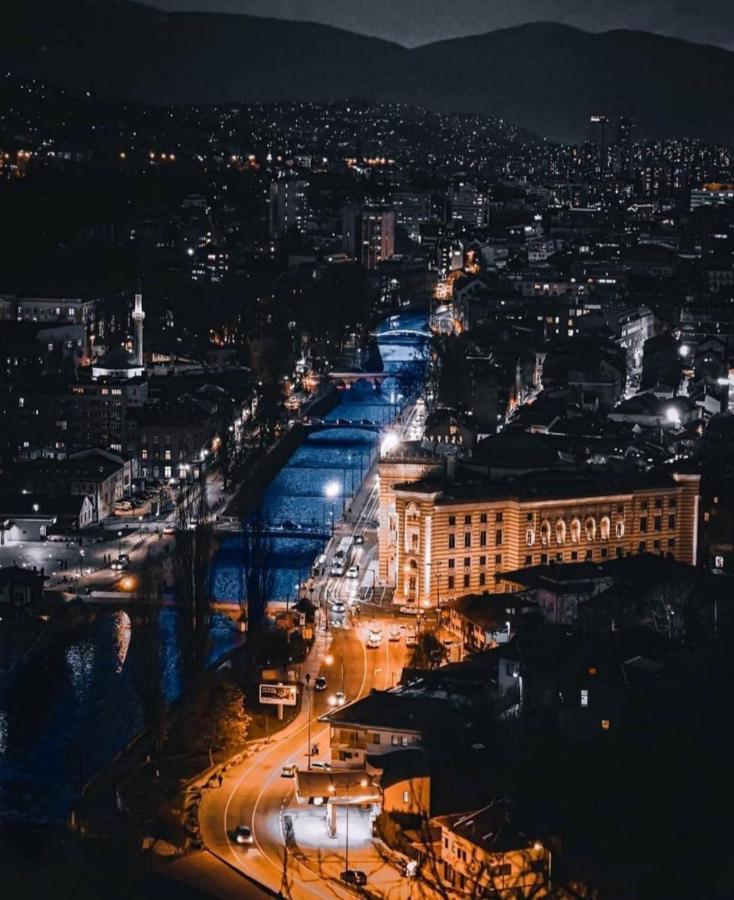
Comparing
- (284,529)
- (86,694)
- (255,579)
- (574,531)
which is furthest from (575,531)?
(86,694)

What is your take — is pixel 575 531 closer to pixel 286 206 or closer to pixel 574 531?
pixel 574 531

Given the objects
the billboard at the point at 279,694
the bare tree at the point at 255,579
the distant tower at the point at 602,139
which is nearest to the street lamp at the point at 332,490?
the bare tree at the point at 255,579

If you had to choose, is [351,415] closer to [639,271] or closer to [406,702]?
[639,271]

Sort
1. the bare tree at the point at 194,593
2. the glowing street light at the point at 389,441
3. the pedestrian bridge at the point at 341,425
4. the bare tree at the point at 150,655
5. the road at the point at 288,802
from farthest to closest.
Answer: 1. the pedestrian bridge at the point at 341,425
2. the glowing street light at the point at 389,441
3. the bare tree at the point at 194,593
4. the bare tree at the point at 150,655
5. the road at the point at 288,802

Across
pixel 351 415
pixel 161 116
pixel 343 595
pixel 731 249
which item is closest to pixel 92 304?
pixel 351 415

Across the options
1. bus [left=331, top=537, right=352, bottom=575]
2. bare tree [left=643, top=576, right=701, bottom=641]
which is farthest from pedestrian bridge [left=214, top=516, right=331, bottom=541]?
bare tree [left=643, top=576, right=701, bottom=641]

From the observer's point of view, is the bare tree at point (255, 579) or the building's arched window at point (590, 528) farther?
the building's arched window at point (590, 528)

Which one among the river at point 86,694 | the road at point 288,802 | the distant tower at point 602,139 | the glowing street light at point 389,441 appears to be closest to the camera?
the road at point 288,802

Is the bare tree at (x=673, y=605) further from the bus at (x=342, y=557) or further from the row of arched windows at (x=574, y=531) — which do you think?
the bus at (x=342, y=557)

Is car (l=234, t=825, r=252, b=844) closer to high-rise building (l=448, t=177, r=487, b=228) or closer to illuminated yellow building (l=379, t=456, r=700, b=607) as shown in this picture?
illuminated yellow building (l=379, t=456, r=700, b=607)
